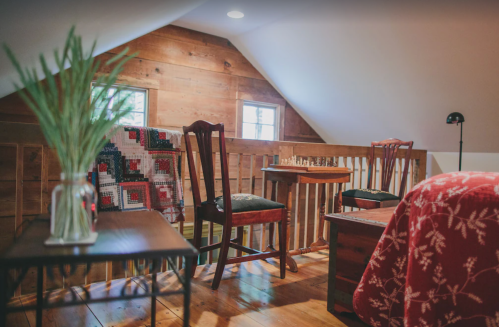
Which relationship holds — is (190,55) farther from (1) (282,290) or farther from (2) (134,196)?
(1) (282,290)

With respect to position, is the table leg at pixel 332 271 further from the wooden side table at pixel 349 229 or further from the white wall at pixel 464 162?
the white wall at pixel 464 162

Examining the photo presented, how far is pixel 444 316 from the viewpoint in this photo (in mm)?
1147

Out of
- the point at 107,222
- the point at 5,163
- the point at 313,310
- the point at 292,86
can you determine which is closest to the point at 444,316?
the point at 313,310

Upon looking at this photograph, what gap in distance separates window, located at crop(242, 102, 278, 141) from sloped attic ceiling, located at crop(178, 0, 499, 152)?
0.37m

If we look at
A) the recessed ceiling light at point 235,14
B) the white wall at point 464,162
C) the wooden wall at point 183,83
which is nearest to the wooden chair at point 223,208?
the wooden wall at point 183,83

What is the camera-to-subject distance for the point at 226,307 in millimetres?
1904

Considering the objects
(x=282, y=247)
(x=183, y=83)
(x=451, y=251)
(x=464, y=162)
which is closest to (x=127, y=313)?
(x=282, y=247)

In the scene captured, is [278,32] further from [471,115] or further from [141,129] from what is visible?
[141,129]

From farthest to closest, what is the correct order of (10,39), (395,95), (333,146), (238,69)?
(238,69) → (395,95) → (333,146) → (10,39)

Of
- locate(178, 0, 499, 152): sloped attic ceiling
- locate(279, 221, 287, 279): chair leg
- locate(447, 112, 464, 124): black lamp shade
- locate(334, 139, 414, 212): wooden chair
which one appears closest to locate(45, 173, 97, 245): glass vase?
locate(279, 221, 287, 279): chair leg

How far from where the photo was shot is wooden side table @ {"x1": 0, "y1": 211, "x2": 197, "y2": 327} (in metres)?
0.82

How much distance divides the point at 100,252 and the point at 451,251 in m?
1.02

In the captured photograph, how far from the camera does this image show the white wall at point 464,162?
177 inches

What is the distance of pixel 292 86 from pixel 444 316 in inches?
173
